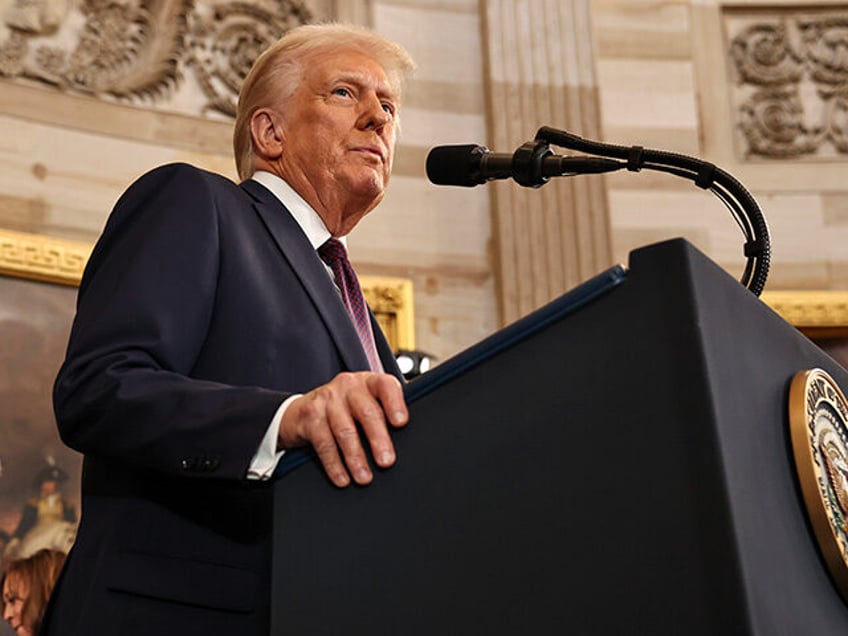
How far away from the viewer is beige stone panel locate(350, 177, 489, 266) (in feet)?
18.5

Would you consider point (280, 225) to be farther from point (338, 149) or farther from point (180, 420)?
point (180, 420)

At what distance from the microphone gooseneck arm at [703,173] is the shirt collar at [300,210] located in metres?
0.47

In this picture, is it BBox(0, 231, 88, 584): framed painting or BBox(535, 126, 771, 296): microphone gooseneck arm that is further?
BBox(0, 231, 88, 584): framed painting

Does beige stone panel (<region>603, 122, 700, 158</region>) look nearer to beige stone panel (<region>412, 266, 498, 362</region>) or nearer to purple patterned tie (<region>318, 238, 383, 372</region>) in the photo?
beige stone panel (<region>412, 266, 498, 362</region>)

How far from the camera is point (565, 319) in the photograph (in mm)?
1464

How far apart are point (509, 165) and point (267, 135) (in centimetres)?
67

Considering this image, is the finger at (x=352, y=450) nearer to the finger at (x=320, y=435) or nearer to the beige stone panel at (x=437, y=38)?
the finger at (x=320, y=435)

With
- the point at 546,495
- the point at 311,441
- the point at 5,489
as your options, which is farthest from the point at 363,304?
the point at 5,489

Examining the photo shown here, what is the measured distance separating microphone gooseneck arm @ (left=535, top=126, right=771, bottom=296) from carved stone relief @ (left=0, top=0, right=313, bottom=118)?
3412 millimetres

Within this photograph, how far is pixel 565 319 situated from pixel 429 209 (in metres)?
4.32

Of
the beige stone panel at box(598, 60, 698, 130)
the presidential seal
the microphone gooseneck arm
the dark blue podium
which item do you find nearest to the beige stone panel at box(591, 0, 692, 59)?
the beige stone panel at box(598, 60, 698, 130)

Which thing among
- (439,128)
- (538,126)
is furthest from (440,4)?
(538,126)

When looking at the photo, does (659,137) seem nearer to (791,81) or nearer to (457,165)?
(791,81)

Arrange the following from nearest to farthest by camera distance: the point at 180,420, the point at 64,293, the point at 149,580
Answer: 1. the point at 180,420
2. the point at 149,580
3. the point at 64,293
